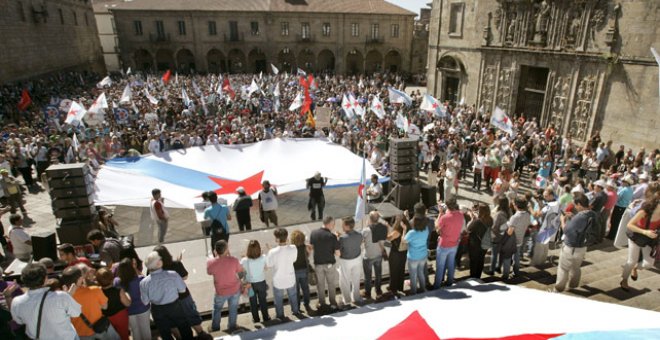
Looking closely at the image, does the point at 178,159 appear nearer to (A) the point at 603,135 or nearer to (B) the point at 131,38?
(A) the point at 603,135

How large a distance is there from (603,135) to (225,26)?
40.7 meters

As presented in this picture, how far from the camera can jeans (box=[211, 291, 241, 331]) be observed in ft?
16.8

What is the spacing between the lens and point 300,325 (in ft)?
16.7

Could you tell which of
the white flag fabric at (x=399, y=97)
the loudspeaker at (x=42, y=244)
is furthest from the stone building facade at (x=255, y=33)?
the loudspeaker at (x=42, y=244)

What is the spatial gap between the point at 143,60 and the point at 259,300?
2004 inches

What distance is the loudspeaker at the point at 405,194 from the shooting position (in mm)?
9539

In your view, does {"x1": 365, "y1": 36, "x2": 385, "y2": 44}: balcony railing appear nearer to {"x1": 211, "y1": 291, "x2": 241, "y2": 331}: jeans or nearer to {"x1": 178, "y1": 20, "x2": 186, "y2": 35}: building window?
{"x1": 178, "y1": 20, "x2": 186, "y2": 35}: building window

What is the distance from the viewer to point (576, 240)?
5.67m

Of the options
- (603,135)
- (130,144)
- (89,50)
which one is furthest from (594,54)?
(89,50)

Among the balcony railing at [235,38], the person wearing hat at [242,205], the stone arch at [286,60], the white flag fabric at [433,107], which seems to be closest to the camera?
the person wearing hat at [242,205]

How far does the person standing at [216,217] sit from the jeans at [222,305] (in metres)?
2.33

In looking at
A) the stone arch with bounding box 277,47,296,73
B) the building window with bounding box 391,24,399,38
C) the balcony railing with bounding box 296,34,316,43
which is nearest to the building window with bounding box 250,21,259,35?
the stone arch with bounding box 277,47,296,73

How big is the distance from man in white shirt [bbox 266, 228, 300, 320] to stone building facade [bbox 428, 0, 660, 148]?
1626 cm

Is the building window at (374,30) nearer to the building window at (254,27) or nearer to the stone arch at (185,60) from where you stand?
the building window at (254,27)
